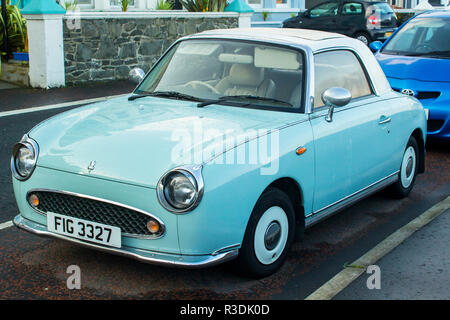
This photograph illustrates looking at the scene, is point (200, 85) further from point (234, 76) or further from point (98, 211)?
point (98, 211)

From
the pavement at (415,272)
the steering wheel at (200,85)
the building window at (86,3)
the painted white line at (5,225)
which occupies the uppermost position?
the building window at (86,3)

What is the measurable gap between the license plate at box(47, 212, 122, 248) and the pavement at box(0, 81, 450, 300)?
0.35m

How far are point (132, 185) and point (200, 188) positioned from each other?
0.42 meters

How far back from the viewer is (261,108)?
4.90 m

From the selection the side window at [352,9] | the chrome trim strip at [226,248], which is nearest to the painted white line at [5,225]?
the chrome trim strip at [226,248]

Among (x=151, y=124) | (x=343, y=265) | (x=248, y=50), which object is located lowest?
(x=343, y=265)

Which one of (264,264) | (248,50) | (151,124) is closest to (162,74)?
(248,50)

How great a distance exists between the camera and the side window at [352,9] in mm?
22047

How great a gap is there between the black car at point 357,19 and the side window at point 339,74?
1670cm

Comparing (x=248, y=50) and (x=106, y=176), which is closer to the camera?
(x=106, y=176)

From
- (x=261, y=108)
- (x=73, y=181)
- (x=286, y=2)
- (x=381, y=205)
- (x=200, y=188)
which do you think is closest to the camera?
(x=200, y=188)

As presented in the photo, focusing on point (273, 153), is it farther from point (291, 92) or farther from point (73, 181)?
point (73, 181)

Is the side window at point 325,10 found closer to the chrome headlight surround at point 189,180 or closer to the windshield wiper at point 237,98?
the windshield wiper at point 237,98

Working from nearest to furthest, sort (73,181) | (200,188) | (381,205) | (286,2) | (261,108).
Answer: (200,188) → (73,181) → (261,108) → (381,205) → (286,2)
